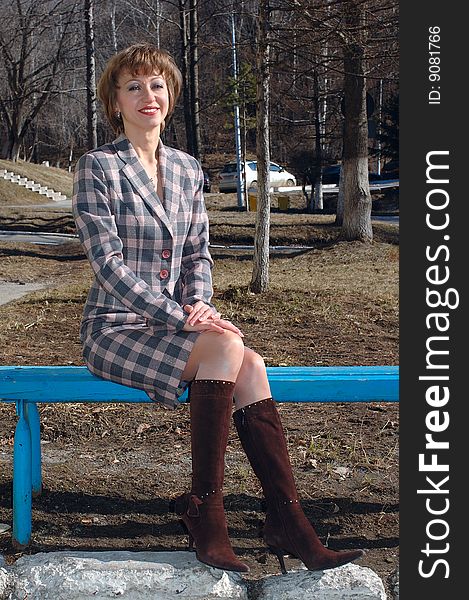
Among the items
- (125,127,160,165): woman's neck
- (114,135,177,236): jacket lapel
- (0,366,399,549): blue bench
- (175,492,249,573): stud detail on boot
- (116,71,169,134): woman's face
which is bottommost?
(175,492,249,573): stud detail on boot

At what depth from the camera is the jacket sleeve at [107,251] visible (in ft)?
10.9

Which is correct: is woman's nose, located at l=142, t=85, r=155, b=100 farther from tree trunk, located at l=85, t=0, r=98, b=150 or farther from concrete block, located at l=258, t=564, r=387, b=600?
tree trunk, located at l=85, t=0, r=98, b=150

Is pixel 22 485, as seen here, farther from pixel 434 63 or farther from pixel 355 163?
pixel 355 163

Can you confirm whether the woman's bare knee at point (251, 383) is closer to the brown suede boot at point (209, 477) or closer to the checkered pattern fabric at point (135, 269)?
the brown suede boot at point (209, 477)

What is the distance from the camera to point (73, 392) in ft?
11.3

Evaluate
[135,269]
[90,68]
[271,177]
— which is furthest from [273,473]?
[271,177]

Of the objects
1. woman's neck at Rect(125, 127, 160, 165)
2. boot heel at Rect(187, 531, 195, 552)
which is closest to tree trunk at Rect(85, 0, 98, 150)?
woman's neck at Rect(125, 127, 160, 165)

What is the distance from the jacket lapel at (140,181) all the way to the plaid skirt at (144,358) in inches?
16.3

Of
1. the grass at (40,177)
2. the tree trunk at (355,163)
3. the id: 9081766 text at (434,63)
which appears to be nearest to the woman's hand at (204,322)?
the id: 9081766 text at (434,63)

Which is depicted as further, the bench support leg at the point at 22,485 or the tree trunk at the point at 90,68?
the tree trunk at the point at 90,68

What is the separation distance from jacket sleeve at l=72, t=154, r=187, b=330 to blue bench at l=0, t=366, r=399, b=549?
1.07 ft

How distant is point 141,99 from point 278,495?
1.51 m

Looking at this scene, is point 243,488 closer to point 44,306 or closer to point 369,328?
point 369,328

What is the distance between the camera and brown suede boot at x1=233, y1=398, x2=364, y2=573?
9.93 feet
